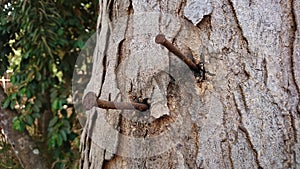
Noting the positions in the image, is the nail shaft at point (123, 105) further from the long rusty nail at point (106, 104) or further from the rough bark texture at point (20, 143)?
the rough bark texture at point (20, 143)

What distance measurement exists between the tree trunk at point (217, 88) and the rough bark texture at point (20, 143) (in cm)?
131

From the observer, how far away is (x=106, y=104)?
42cm

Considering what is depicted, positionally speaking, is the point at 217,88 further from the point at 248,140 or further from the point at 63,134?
the point at 63,134

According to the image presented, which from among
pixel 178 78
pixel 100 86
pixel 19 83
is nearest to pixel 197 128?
pixel 178 78

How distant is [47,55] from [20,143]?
0.45 m

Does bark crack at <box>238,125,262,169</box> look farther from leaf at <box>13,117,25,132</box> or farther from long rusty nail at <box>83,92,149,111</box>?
leaf at <box>13,117,25,132</box>

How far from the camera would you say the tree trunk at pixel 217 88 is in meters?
0.42

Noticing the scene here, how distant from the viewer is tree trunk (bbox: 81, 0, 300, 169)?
424mm

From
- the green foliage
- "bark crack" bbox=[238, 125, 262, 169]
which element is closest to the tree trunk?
"bark crack" bbox=[238, 125, 262, 169]

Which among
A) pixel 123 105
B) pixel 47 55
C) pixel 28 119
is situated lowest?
pixel 28 119

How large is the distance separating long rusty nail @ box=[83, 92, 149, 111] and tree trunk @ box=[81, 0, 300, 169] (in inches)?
0.5

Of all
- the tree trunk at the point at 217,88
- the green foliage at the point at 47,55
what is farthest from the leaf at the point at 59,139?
the tree trunk at the point at 217,88

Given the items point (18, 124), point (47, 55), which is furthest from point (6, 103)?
point (47, 55)

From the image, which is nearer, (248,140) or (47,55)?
(248,140)
